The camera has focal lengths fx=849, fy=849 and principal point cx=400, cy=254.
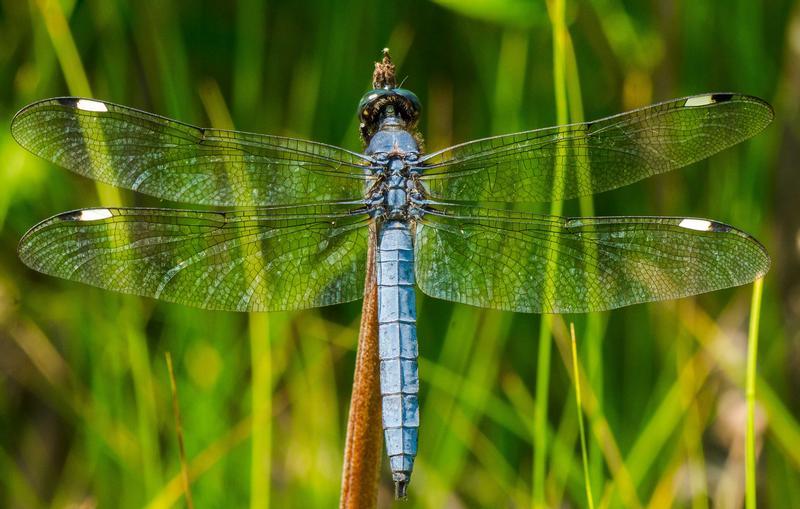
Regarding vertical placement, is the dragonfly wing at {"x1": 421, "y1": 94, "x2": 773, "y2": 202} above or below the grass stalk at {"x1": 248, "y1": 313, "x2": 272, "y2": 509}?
above

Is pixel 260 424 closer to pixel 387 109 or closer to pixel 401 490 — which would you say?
pixel 401 490

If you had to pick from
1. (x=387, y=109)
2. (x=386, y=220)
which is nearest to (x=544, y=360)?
(x=386, y=220)

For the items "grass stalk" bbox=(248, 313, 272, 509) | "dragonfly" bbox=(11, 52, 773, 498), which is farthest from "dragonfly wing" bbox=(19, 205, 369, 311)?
"grass stalk" bbox=(248, 313, 272, 509)

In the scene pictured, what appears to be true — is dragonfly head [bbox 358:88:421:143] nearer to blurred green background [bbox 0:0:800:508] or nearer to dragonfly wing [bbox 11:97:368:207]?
dragonfly wing [bbox 11:97:368:207]

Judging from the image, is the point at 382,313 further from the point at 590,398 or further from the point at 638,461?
the point at 638,461

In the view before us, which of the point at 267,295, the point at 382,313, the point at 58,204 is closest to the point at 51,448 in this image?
the point at 58,204
